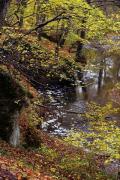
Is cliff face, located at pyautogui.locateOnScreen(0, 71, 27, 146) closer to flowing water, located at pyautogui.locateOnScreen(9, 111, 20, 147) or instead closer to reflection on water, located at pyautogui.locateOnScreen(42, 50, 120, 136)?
flowing water, located at pyautogui.locateOnScreen(9, 111, 20, 147)

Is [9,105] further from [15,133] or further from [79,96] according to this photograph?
[79,96]

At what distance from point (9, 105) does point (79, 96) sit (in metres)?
16.7

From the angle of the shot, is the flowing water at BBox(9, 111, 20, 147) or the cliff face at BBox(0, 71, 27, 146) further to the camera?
the flowing water at BBox(9, 111, 20, 147)

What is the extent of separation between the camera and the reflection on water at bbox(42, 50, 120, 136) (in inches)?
960

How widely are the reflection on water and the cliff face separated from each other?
200 centimetres

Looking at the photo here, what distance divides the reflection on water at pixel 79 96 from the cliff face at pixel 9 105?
2.00m

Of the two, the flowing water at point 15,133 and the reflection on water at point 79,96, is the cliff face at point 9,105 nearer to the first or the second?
the flowing water at point 15,133

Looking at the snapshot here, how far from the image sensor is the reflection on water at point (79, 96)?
2438 centimetres

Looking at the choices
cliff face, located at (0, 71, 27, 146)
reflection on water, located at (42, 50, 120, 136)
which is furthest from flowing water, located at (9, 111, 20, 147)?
reflection on water, located at (42, 50, 120, 136)

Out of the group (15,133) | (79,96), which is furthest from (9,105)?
(79,96)

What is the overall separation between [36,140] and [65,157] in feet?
5.65

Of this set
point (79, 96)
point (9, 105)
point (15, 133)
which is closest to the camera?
point (9, 105)

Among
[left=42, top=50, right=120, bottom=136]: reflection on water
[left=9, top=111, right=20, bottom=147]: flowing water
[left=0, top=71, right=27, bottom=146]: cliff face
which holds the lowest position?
[left=42, top=50, right=120, bottom=136]: reflection on water

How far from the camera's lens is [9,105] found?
16.1 metres
